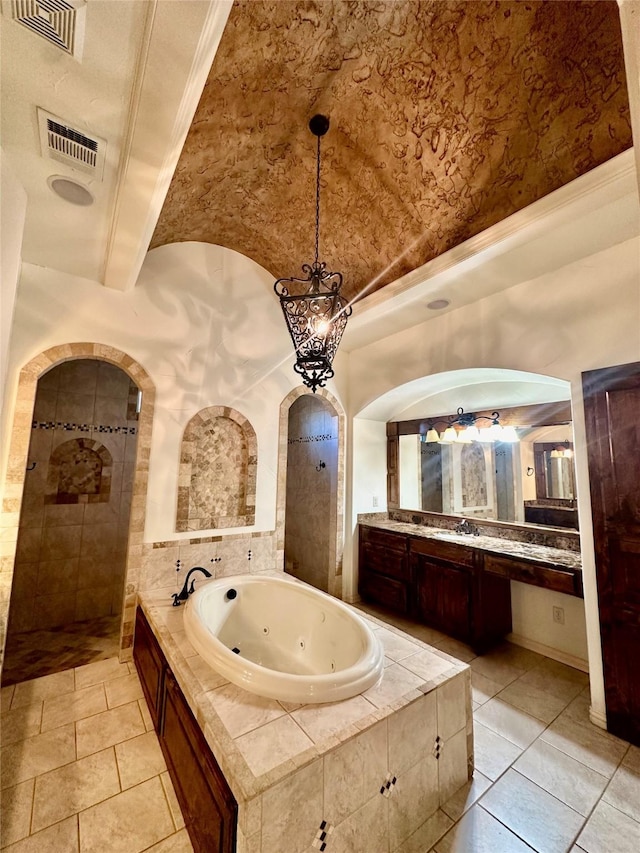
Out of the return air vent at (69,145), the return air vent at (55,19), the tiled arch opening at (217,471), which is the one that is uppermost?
the return air vent at (69,145)

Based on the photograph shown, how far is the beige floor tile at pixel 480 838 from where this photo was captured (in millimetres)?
1479

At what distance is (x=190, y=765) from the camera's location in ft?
4.98

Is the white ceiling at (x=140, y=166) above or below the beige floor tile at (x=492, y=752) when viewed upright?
above

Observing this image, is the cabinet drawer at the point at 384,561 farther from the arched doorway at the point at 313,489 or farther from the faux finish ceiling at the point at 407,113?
the faux finish ceiling at the point at 407,113

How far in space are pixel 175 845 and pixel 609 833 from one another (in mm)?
1893

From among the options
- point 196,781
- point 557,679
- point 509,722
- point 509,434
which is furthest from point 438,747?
point 509,434

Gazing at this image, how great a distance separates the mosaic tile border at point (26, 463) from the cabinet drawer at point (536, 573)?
286 cm

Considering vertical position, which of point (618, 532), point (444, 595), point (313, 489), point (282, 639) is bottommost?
point (282, 639)

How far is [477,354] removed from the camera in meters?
2.92

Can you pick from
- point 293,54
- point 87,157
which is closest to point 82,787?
point 87,157

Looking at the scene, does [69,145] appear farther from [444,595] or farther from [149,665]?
[444,595]

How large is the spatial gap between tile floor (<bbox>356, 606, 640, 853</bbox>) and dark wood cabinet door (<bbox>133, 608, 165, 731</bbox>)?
1450mm

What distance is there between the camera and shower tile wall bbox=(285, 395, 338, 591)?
419cm

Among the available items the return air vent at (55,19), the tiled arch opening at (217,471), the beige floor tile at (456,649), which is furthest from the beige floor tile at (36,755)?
the return air vent at (55,19)
